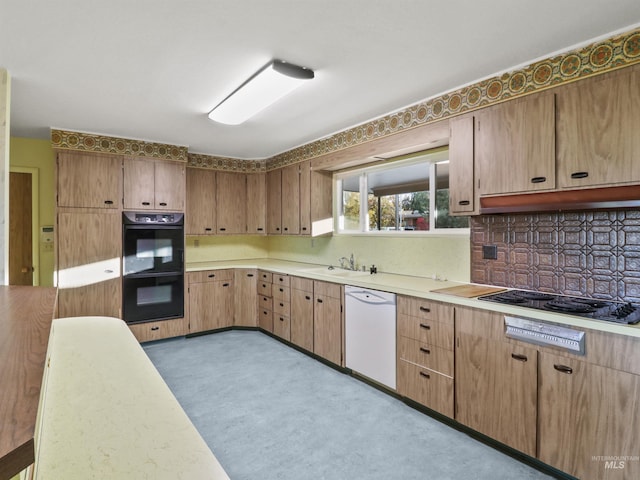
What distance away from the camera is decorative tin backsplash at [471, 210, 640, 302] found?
2170mm

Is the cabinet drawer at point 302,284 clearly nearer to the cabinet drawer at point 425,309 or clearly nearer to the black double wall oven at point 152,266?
the cabinet drawer at point 425,309

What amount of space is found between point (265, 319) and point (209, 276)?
3.14 feet

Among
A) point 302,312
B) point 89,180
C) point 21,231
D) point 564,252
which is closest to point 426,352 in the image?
point 564,252

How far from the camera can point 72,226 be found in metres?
3.84

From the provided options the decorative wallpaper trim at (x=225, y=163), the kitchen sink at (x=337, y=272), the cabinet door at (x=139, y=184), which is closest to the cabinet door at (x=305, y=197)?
the kitchen sink at (x=337, y=272)

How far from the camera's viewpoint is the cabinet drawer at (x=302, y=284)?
3.93 m

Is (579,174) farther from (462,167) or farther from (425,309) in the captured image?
(425,309)

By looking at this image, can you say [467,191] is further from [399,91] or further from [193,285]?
[193,285]

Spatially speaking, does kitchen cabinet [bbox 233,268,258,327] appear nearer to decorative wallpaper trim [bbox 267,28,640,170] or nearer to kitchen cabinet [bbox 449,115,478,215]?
decorative wallpaper trim [bbox 267,28,640,170]

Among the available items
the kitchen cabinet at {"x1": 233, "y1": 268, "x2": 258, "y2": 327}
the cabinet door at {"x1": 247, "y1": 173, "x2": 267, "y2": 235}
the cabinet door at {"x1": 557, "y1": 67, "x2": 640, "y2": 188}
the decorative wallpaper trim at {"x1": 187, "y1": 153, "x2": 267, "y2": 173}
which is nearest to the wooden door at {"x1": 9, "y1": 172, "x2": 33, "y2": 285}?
the decorative wallpaper trim at {"x1": 187, "y1": 153, "x2": 267, "y2": 173}

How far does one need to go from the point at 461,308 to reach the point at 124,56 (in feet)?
9.02

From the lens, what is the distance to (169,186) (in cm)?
446

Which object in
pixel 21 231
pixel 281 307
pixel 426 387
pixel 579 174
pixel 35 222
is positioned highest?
pixel 579 174

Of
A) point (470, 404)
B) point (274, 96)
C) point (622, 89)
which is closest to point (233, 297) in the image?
point (274, 96)
